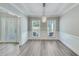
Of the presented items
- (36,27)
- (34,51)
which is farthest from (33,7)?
(36,27)

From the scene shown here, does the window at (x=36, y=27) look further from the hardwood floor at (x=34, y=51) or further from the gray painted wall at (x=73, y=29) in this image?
the gray painted wall at (x=73, y=29)

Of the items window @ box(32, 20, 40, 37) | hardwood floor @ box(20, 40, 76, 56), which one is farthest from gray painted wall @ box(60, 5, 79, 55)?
window @ box(32, 20, 40, 37)

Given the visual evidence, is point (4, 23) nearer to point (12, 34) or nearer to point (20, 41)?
point (12, 34)

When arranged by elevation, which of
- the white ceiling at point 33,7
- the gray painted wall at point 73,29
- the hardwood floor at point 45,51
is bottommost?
the hardwood floor at point 45,51

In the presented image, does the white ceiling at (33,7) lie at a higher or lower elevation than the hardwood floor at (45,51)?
higher

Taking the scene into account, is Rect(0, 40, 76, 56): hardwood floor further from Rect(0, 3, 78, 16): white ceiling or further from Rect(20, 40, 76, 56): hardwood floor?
Rect(0, 3, 78, 16): white ceiling

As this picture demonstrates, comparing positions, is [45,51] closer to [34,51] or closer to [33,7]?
[34,51]

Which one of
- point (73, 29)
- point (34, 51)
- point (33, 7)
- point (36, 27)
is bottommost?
point (34, 51)

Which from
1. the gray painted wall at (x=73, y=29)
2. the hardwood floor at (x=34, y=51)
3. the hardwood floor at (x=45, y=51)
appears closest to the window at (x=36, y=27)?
the hardwood floor at (x=45, y=51)

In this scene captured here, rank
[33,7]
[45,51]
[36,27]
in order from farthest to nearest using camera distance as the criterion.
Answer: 1. [36,27]
2. [33,7]
3. [45,51]

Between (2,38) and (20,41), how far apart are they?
5.04 ft

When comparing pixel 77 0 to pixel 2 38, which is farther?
pixel 2 38

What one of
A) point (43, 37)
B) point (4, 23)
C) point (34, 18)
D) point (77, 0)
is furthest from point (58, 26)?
point (77, 0)

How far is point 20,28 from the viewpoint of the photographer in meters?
6.64
